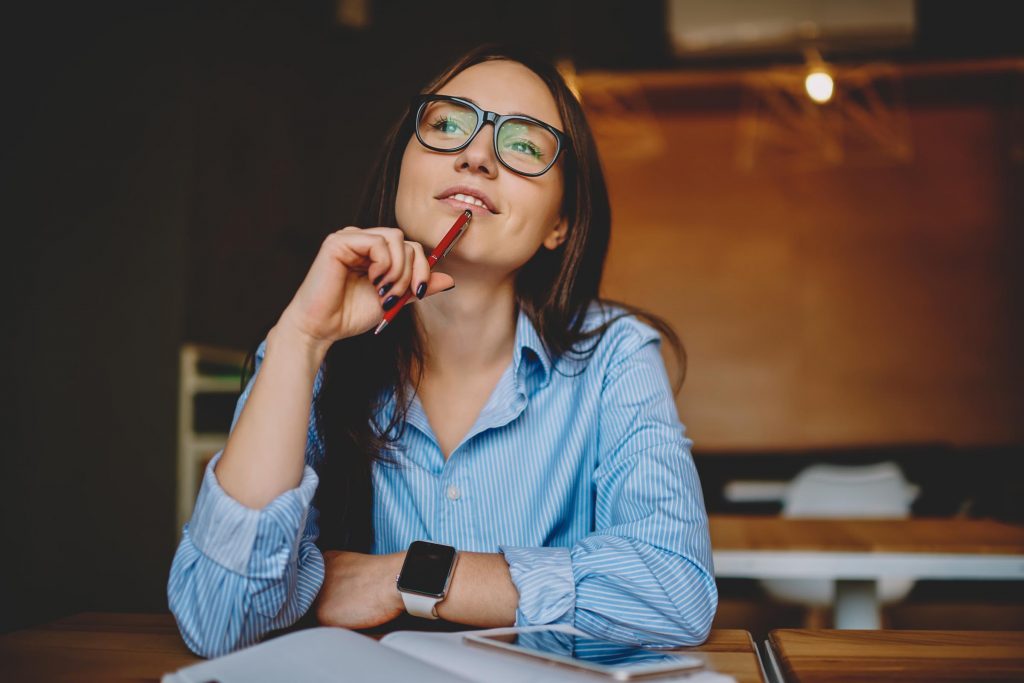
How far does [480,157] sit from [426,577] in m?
0.65

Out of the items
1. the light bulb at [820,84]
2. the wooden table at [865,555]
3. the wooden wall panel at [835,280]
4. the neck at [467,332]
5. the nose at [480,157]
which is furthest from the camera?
the wooden wall panel at [835,280]

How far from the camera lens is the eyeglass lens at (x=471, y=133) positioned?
131 cm

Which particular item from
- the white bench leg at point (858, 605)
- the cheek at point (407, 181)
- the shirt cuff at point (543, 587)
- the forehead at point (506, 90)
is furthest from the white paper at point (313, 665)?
the white bench leg at point (858, 605)

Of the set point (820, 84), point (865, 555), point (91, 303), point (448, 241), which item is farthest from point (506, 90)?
point (820, 84)

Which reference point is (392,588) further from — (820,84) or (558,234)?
(820,84)

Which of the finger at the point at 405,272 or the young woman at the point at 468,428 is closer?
the young woman at the point at 468,428

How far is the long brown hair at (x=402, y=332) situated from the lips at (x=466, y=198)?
0.63 ft

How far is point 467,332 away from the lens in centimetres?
144

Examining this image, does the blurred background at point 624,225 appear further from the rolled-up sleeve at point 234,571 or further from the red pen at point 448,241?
the rolled-up sleeve at point 234,571

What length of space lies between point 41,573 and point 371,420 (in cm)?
202

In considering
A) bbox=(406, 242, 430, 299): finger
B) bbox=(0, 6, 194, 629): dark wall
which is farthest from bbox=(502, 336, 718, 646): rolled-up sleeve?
bbox=(0, 6, 194, 629): dark wall

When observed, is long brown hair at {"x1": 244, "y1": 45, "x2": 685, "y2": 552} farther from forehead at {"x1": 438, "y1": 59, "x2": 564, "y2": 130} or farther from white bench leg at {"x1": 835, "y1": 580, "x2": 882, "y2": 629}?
white bench leg at {"x1": 835, "y1": 580, "x2": 882, "y2": 629}

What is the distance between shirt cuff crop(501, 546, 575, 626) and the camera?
967 mm

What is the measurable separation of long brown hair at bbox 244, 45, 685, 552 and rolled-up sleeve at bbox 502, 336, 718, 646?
0.83 feet
